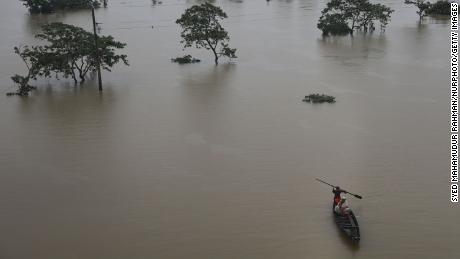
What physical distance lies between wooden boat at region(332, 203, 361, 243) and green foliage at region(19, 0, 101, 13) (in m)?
41.8

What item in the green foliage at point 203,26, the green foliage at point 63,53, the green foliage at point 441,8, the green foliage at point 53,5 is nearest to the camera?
the green foliage at point 63,53

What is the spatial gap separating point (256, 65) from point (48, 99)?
33.8 ft

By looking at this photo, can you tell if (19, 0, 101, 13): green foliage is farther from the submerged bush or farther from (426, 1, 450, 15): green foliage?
(426, 1, 450, 15): green foliage

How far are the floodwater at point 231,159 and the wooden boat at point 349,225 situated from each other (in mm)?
179

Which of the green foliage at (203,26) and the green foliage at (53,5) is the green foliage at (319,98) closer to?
the green foliage at (203,26)

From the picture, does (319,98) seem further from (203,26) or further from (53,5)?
(53,5)

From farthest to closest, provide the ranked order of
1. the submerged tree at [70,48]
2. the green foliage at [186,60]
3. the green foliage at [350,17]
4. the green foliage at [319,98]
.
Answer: the green foliage at [350,17] → the green foliage at [186,60] → the submerged tree at [70,48] → the green foliage at [319,98]

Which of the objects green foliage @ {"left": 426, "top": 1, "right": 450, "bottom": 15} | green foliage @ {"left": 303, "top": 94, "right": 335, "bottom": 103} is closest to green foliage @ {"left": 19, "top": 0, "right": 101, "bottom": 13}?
green foliage @ {"left": 426, "top": 1, "right": 450, "bottom": 15}

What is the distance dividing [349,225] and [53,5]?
44.0 m

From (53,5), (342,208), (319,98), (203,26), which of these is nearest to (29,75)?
(203,26)

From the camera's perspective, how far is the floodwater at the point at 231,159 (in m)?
11.3

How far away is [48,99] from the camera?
21.9 meters

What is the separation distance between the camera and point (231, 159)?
1548cm

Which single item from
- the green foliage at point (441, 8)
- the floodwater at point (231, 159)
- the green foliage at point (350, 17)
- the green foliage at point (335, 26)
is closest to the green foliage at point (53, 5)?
the floodwater at point (231, 159)
